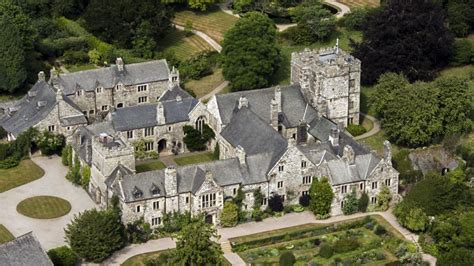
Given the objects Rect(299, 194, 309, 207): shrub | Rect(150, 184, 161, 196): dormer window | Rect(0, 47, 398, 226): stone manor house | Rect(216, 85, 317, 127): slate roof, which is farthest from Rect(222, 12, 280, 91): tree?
Rect(150, 184, 161, 196): dormer window

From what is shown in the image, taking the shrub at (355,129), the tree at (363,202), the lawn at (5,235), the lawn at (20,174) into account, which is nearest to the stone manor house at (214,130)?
the tree at (363,202)

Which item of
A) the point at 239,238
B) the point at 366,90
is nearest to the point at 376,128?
the point at 366,90

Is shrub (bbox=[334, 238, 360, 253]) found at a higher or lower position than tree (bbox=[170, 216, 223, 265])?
lower

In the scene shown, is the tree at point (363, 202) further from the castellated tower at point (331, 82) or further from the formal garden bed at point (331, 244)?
the castellated tower at point (331, 82)

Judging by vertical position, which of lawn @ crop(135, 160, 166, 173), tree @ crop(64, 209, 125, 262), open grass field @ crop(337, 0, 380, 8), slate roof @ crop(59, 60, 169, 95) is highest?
slate roof @ crop(59, 60, 169, 95)

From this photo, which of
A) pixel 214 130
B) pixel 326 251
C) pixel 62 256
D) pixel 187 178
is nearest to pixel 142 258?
pixel 62 256

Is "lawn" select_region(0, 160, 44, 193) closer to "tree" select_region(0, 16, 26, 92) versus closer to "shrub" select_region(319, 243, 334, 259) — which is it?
"tree" select_region(0, 16, 26, 92)
